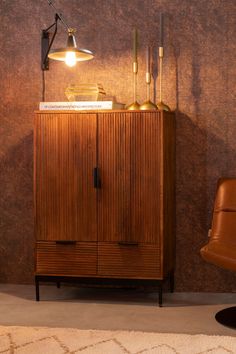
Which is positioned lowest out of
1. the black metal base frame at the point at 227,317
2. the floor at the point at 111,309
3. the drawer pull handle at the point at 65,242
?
the floor at the point at 111,309

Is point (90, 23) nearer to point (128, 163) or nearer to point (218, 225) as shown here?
point (128, 163)

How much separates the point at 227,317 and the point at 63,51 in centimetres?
191

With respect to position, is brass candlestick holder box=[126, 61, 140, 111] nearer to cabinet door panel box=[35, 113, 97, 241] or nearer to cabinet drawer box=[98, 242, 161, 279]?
cabinet door panel box=[35, 113, 97, 241]

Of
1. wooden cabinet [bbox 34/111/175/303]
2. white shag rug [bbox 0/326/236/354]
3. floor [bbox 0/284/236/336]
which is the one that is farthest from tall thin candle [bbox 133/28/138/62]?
white shag rug [bbox 0/326/236/354]

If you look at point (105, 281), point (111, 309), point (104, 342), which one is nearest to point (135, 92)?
point (105, 281)

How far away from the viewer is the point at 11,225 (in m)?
4.41

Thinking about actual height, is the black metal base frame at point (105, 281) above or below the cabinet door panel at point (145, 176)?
below

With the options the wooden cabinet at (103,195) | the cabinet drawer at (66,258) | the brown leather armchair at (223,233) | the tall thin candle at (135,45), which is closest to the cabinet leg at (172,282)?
the wooden cabinet at (103,195)

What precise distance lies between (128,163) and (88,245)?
59 centimetres

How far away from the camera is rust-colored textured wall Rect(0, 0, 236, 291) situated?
13.4 ft

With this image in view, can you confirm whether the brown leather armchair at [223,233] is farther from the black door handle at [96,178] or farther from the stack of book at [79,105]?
the stack of book at [79,105]

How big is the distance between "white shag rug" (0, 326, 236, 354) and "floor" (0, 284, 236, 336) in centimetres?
14

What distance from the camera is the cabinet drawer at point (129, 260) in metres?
3.80

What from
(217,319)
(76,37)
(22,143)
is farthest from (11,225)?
(217,319)
